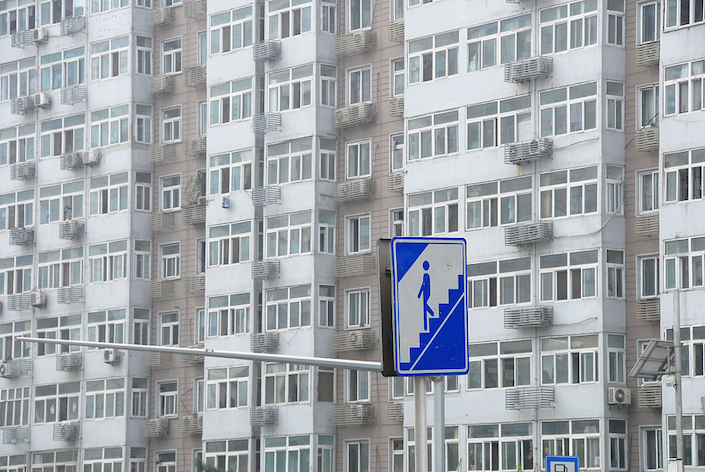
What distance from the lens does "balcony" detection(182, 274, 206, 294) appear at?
2037 inches

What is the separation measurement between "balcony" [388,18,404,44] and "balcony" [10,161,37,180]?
53.7ft

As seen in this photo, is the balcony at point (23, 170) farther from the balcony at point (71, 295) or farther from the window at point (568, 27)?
the window at point (568, 27)

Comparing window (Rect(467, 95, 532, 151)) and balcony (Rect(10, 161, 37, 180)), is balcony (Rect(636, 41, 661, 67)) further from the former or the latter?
balcony (Rect(10, 161, 37, 180))

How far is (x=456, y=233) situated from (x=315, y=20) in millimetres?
8832

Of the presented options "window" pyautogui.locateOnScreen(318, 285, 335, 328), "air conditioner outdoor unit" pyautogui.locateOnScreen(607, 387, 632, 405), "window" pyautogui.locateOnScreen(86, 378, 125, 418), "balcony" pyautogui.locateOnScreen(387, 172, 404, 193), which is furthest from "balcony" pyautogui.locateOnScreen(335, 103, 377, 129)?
"window" pyautogui.locateOnScreen(86, 378, 125, 418)

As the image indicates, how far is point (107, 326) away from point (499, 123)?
58.2 ft

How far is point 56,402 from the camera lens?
54.2 meters

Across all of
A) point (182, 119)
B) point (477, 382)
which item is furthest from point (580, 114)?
point (182, 119)

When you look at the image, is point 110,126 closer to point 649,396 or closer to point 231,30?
point 231,30

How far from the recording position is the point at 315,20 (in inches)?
1876

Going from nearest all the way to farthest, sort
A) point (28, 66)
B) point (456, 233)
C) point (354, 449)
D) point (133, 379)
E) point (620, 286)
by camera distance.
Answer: point (620, 286)
point (456, 233)
point (354, 449)
point (133, 379)
point (28, 66)

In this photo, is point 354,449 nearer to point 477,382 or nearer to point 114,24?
point 477,382

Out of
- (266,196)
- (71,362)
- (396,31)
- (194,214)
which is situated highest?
(396,31)

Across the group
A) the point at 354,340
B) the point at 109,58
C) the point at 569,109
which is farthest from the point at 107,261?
the point at 569,109
